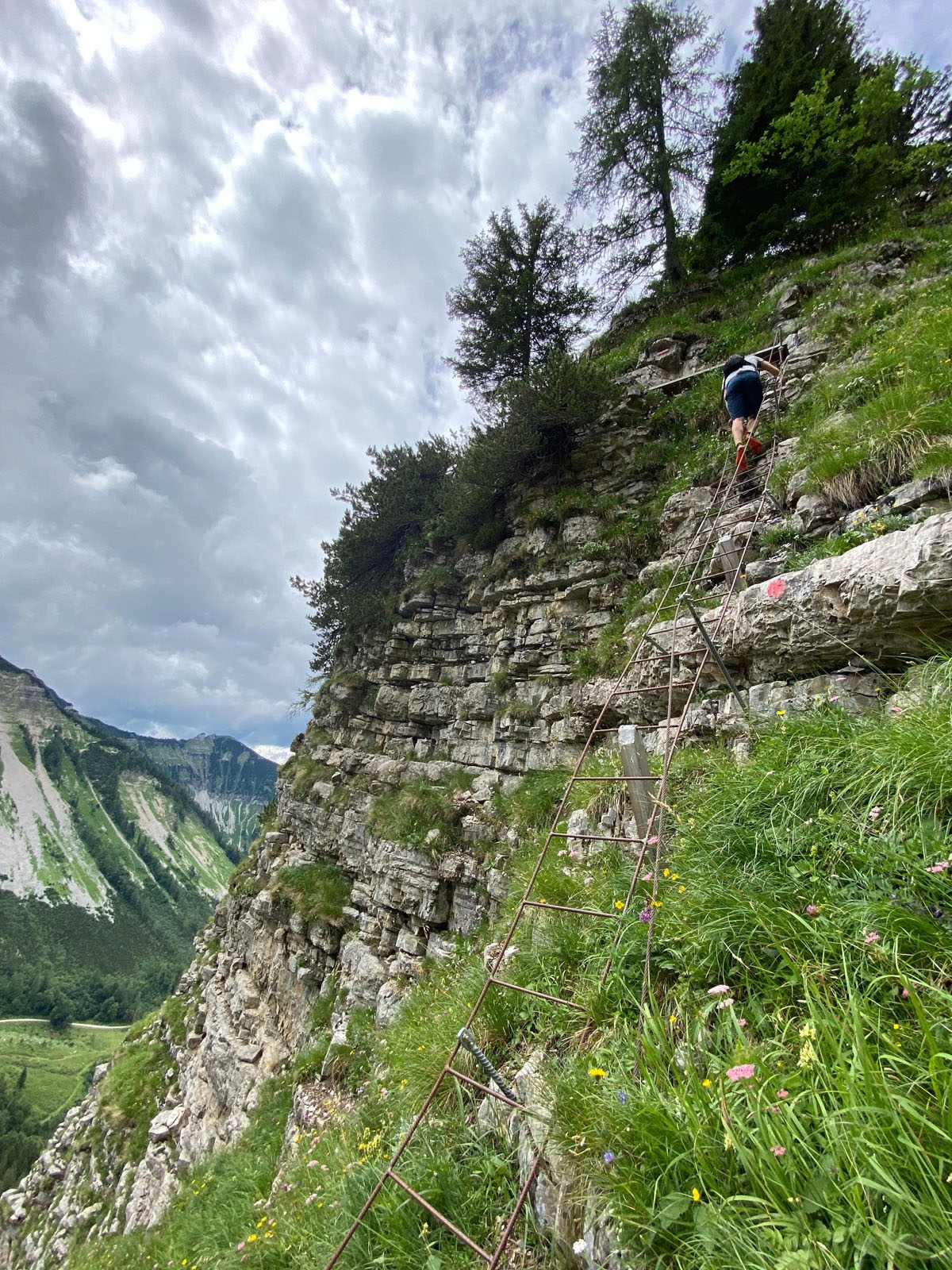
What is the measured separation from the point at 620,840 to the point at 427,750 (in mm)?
11405

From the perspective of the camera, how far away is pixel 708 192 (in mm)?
16812

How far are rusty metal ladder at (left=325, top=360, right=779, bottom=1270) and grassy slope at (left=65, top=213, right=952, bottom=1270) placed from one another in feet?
0.57

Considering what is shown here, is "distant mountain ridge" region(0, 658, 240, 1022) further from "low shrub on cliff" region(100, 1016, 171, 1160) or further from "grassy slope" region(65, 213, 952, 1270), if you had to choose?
"grassy slope" region(65, 213, 952, 1270)

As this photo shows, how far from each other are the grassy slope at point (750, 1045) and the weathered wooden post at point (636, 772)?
13.4 inches

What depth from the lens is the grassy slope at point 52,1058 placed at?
8700cm

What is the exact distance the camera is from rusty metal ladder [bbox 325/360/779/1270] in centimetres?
287

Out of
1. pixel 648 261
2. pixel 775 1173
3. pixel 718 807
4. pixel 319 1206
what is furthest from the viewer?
pixel 648 261

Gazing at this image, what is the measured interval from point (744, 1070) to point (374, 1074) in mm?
6703

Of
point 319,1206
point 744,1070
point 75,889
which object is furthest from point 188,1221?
point 75,889

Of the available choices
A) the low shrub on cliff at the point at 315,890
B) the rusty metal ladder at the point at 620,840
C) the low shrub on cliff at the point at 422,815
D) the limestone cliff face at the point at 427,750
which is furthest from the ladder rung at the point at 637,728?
the low shrub on cliff at the point at 315,890

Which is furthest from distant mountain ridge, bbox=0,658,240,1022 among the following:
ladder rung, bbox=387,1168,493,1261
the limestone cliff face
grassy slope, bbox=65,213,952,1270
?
ladder rung, bbox=387,1168,493,1261

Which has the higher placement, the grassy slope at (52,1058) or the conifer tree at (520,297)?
the conifer tree at (520,297)

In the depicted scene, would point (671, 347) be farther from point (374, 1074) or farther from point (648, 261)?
point (374, 1074)

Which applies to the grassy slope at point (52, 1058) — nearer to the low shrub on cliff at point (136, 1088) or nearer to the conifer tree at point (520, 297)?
the low shrub on cliff at point (136, 1088)
